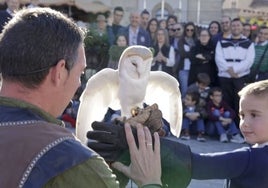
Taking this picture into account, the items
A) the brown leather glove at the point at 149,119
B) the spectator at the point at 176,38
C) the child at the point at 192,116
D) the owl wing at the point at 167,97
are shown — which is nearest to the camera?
the brown leather glove at the point at 149,119

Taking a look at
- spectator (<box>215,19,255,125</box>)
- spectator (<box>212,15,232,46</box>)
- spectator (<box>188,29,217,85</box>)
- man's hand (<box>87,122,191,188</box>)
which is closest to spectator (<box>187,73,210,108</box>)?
spectator (<box>188,29,217,85</box>)

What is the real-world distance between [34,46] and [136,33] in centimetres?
555

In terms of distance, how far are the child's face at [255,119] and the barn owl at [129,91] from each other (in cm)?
39

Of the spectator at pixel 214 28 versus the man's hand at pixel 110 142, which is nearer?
the man's hand at pixel 110 142

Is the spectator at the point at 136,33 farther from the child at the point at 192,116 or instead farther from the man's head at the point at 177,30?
the child at the point at 192,116

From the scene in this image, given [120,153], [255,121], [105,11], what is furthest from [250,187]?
[105,11]

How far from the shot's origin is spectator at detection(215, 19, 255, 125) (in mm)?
6406

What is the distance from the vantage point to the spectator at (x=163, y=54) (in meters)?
6.54

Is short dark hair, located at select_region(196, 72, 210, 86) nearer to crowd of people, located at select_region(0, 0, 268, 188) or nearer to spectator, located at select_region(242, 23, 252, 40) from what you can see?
spectator, located at select_region(242, 23, 252, 40)

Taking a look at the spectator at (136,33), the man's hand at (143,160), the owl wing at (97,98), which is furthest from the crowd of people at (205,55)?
the man's hand at (143,160)

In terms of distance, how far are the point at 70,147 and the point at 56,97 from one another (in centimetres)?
15

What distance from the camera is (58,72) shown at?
3.60 feet

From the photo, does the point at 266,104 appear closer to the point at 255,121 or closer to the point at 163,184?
the point at 255,121

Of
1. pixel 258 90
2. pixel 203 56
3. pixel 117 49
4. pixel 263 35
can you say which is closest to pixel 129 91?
pixel 258 90
